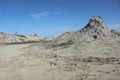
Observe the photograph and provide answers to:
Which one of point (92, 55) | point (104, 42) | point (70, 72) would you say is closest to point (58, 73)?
point (70, 72)

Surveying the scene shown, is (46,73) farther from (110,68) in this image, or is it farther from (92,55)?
(92,55)

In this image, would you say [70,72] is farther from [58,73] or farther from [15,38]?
[15,38]

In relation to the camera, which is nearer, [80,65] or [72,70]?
[72,70]

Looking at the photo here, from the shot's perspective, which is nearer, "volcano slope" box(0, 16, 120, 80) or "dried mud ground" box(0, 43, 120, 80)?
"dried mud ground" box(0, 43, 120, 80)

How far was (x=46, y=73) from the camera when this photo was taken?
1716cm

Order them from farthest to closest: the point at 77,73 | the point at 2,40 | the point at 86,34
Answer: the point at 2,40 → the point at 86,34 → the point at 77,73

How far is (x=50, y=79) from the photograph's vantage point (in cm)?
1534

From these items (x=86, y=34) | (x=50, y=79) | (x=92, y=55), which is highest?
(x=86, y=34)

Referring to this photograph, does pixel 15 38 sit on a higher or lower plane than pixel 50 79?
higher

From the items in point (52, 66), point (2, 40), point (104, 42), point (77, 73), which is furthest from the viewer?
point (2, 40)

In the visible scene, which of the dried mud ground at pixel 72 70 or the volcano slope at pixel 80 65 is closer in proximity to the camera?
the dried mud ground at pixel 72 70

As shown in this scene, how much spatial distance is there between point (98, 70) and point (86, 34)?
54.9ft

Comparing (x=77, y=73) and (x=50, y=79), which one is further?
(x=77, y=73)

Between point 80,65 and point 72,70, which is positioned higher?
point 80,65
